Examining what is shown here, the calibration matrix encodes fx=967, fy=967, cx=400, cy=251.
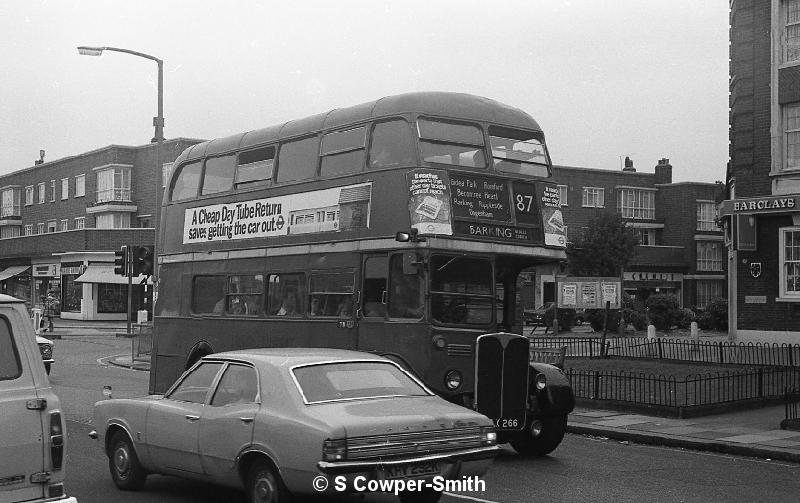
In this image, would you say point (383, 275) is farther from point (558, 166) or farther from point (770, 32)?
point (558, 166)

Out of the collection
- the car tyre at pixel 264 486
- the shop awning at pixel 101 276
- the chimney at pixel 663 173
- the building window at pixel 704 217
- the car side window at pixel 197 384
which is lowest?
the car tyre at pixel 264 486

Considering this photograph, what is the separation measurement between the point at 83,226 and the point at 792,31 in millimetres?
53085

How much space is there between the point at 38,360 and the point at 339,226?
7.16 meters

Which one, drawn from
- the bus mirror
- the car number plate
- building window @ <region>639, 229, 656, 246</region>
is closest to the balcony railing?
building window @ <region>639, 229, 656, 246</region>

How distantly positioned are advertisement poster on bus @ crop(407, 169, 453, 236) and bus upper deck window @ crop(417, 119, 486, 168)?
328 millimetres

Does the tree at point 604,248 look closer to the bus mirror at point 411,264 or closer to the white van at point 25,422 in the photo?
the bus mirror at point 411,264

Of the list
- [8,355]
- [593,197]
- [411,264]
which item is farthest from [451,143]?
[593,197]

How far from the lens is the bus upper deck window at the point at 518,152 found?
12.9 m

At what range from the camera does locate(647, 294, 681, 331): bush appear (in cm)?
4594

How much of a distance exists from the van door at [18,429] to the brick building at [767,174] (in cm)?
2538

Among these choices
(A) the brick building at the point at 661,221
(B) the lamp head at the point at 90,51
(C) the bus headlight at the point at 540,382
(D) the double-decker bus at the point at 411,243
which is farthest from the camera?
(A) the brick building at the point at 661,221

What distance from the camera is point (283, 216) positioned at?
14.5 m

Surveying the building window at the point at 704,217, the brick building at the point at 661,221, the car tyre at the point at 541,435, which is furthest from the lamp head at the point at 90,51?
the building window at the point at 704,217

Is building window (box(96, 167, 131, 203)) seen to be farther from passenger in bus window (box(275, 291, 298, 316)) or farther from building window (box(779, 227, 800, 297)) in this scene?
passenger in bus window (box(275, 291, 298, 316))
